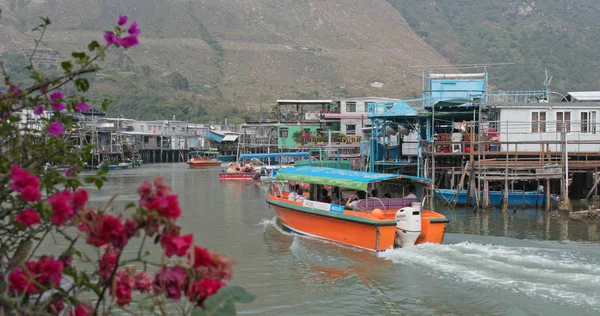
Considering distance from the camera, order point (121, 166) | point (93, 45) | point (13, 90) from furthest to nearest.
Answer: point (121, 166) < point (13, 90) < point (93, 45)

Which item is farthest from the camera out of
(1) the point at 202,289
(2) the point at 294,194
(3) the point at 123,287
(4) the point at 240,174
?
(4) the point at 240,174

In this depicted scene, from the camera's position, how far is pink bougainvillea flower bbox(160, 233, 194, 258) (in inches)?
175

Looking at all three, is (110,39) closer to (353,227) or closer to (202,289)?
(202,289)

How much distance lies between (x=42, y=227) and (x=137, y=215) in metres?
1.47

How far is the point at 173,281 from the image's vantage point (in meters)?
4.68

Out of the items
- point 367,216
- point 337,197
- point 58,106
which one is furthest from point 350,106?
point 58,106

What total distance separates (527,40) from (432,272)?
16308 cm

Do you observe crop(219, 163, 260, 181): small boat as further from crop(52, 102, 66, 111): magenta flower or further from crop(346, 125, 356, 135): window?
crop(52, 102, 66, 111): magenta flower

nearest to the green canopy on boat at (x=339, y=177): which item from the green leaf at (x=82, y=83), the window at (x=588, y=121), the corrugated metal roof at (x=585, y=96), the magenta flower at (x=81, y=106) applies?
the magenta flower at (x=81, y=106)

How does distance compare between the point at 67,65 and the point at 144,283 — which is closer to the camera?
the point at 144,283

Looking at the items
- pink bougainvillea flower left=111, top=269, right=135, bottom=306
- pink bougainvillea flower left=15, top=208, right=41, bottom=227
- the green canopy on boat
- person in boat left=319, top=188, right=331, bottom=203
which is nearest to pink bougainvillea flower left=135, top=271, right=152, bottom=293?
pink bougainvillea flower left=111, top=269, right=135, bottom=306

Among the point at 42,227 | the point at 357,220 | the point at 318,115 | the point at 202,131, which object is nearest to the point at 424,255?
the point at 357,220

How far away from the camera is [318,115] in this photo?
6769 cm

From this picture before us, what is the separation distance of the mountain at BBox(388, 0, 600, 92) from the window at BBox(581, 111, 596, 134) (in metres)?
102
